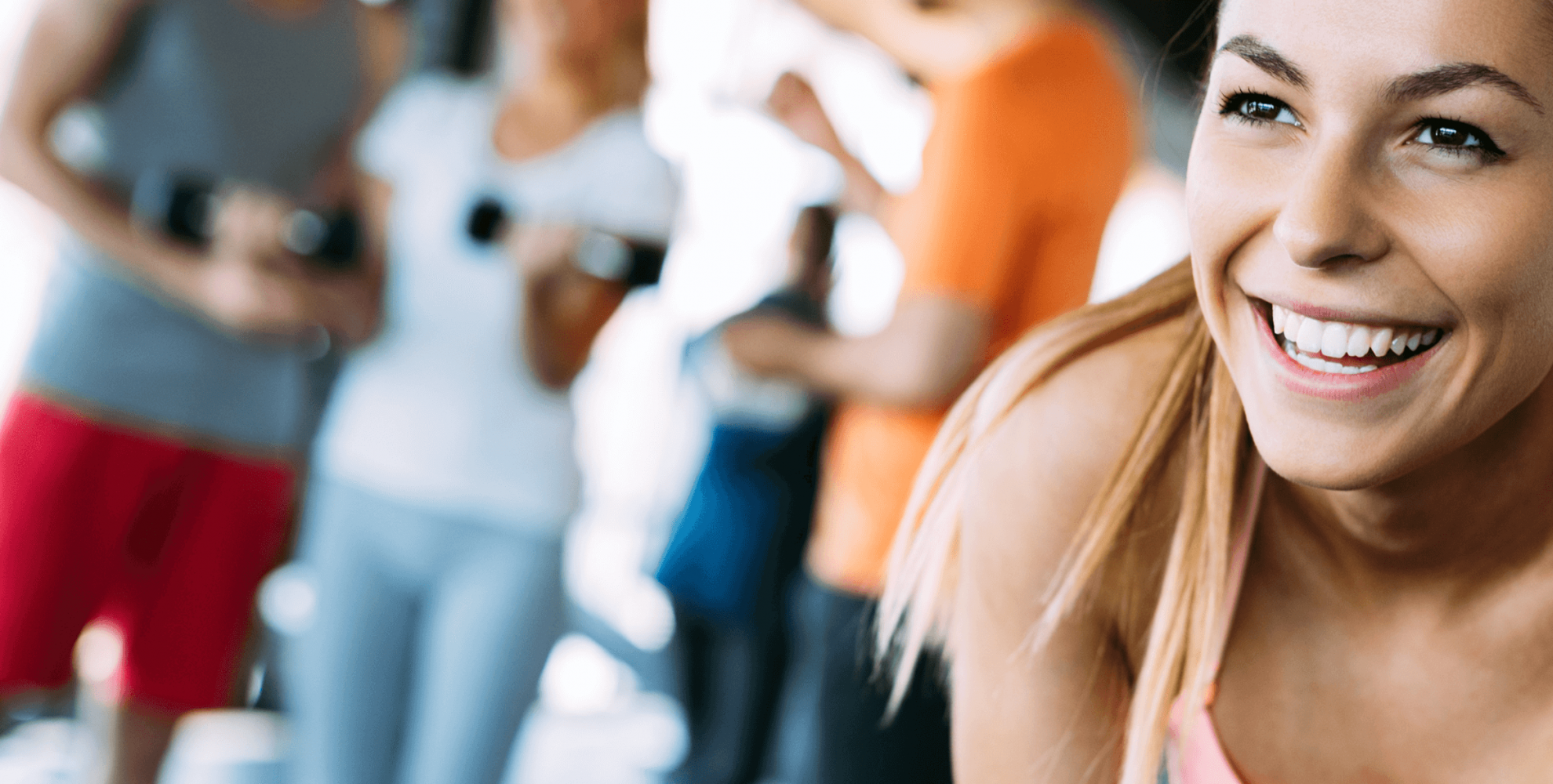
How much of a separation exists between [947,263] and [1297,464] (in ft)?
2.12

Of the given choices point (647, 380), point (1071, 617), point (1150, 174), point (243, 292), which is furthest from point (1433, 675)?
point (1150, 174)

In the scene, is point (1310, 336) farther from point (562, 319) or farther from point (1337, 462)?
point (562, 319)

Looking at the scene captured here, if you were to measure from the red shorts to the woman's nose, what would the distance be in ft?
4.17

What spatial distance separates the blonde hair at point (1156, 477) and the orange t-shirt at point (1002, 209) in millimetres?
436

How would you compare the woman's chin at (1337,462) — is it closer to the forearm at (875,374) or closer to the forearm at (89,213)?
the forearm at (875,374)

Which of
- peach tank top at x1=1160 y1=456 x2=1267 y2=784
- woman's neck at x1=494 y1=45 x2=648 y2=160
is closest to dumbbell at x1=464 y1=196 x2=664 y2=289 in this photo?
woman's neck at x1=494 y1=45 x2=648 y2=160

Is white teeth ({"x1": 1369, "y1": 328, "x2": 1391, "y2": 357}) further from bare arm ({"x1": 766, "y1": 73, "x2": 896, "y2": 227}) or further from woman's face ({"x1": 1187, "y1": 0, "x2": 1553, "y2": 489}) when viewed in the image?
bare arm ({"x1": 766, "y1": 73, "x2": 896, "y2": 227})

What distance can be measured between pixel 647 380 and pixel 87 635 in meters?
1.46

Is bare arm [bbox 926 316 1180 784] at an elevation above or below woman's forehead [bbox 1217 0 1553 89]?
below

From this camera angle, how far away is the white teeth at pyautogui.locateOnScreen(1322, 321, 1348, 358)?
0.56 meters

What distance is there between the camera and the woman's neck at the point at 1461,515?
648 millimetres

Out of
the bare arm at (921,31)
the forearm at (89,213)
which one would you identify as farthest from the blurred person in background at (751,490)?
the forearm at (89,213)

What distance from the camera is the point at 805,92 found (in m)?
1.57

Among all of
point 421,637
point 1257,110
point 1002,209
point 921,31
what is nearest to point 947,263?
point 1002,209
